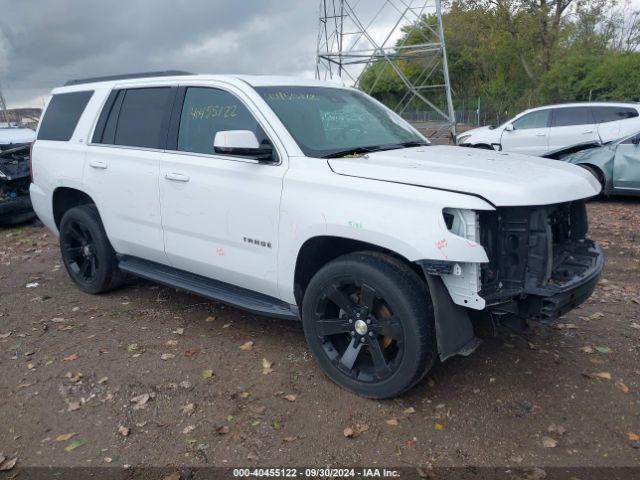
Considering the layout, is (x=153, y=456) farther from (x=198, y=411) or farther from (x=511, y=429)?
(x=511, y=429)

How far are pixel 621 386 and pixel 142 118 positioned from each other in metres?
4.13

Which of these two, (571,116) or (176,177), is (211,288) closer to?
(176,177)

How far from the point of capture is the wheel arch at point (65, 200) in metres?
5.64

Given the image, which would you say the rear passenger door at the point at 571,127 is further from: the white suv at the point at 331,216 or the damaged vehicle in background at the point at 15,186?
the damaged vehicle in background at the point at 15,186

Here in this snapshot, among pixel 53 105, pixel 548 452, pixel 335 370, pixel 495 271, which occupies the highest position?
pixel 53 105

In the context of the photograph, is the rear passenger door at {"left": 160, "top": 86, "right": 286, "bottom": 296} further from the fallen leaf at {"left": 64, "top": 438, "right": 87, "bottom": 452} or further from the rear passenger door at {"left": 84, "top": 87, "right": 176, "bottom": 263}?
the fallen leaf at {"left": 64, "top": 438, "right": 87, "bottom": 452}

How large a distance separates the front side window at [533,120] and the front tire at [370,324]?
37.3 ft

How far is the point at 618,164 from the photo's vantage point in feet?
30.4

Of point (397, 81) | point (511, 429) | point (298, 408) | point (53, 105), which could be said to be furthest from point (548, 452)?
point (397, 81)

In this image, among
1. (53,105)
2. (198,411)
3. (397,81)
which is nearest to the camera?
(198,411)

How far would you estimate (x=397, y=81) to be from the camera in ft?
162

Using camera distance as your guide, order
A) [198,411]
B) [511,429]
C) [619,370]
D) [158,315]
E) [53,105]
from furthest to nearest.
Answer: [53,105]
[158,315]
[619,370]
[198,411]
[511,429]

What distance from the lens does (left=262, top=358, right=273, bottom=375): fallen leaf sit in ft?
13.3

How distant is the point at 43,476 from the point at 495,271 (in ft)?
8.75
